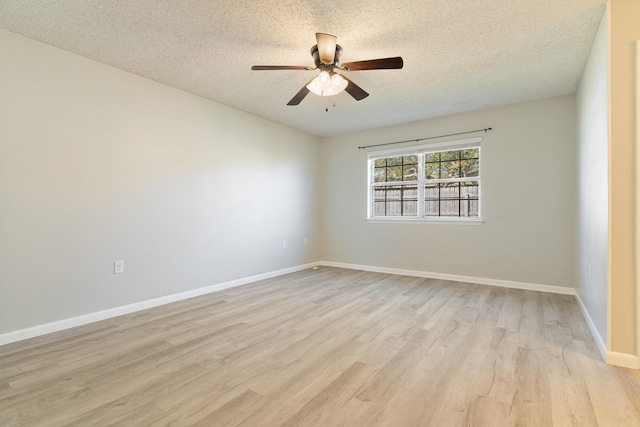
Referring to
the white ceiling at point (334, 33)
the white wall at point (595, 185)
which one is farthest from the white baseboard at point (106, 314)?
the white wall at point (595, 185)

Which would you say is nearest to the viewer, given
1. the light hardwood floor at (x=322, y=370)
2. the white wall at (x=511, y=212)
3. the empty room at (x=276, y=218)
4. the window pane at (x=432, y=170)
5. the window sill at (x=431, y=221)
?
the light hardwood floor at (x=322, y=370)

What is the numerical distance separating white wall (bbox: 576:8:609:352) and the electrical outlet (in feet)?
13.6

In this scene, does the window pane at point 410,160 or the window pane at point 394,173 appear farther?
the window pane at point 394,173

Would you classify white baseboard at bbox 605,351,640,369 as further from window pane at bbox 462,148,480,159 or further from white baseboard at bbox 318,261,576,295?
window pane at bbox 462,148,480,159

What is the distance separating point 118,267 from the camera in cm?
300

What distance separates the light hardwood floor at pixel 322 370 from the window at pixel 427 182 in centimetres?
185

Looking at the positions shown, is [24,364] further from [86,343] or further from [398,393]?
[398,393]

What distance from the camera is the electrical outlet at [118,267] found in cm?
298

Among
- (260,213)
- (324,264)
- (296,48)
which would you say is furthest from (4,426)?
(324,264)

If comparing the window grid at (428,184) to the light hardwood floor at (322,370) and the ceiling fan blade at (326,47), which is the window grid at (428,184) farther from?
the ceiling fan blade at (326,47)

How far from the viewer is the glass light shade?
2480 millimetres

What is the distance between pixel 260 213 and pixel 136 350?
2.63 m

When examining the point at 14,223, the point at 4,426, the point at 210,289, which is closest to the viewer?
the point at 4,426

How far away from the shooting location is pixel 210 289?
3.85 m
